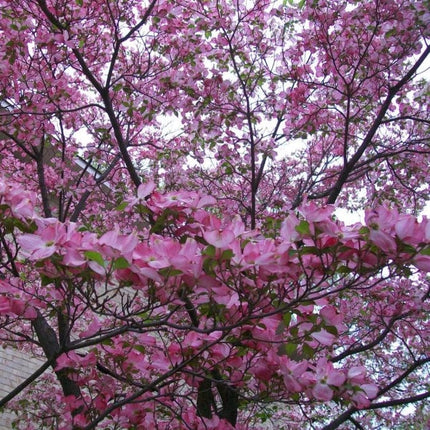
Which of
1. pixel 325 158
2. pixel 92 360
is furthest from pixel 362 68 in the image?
pixel 92 360

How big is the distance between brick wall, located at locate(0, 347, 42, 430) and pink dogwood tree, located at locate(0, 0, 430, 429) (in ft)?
1.04

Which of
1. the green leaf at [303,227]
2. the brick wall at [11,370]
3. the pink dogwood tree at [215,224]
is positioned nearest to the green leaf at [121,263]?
the pink dogwood tree at [215,224]

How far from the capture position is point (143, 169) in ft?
18.2

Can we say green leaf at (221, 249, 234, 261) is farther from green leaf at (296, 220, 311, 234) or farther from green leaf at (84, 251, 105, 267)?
green leaf at (84, 251, 105, 267)

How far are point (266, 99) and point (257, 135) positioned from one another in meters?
0.32

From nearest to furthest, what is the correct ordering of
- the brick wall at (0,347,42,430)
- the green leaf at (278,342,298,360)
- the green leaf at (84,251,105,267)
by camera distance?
1. the green leaf at (84,251,105,267)
2. the green leaf at (278,342,298,360)
3. the brick wall at (0,347,42,430)

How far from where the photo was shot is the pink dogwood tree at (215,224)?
5.32 ft

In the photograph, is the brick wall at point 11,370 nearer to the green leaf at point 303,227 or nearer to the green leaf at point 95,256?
the green leaf at point 95,256

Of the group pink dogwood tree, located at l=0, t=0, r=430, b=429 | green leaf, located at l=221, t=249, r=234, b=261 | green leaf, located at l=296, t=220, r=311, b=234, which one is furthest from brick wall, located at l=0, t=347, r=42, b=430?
green leaf, located at l=296, t=220, r=311, b=234

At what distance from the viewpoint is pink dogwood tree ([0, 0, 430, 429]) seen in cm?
162

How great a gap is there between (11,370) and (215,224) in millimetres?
4696

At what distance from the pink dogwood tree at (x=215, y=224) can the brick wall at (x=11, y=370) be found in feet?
1.04

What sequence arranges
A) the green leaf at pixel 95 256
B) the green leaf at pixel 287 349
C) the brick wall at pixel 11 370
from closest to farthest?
1. the green leaf at pixel 95 256
2. the green leaf at pixel 287 349
3. the brick wall at pixel 11 370

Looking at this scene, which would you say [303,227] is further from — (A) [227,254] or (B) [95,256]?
(B) [95,256]
